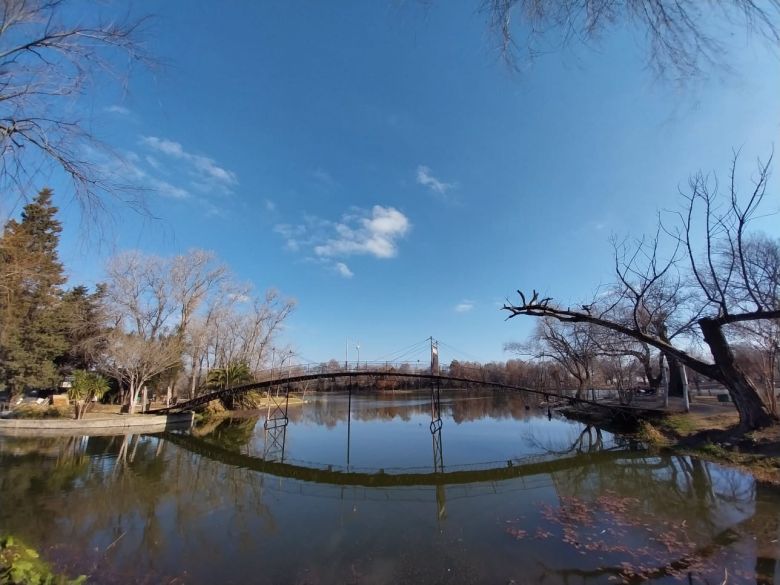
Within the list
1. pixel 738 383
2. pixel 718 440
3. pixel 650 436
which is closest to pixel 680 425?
pixel 650 436

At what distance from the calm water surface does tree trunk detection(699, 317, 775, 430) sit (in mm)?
2672

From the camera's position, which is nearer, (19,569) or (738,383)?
(19,569)

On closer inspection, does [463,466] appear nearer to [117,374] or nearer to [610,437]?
[610,437]

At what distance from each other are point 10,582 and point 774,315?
770 inches

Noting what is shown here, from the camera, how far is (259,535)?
9.15 metres

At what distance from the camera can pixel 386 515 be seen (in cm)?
1092

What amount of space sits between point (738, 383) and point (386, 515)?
48.7ft

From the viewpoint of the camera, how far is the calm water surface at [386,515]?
7.21 meters

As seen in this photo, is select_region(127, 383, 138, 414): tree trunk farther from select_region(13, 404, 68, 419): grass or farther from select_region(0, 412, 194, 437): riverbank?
select_region(13, 404, 68, 419): grass

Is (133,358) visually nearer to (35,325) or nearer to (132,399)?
(132,399)

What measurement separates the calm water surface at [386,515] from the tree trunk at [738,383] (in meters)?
2.67

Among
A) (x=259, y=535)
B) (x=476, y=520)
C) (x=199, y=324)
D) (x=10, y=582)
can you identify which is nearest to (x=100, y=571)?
(x=259, y=535)

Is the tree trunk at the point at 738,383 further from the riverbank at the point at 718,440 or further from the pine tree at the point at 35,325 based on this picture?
the pine tree at the point at 35,325

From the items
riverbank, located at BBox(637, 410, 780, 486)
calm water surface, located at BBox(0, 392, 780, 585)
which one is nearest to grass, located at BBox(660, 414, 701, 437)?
riverbank, located at BBox(637, 410, 780, 486)
